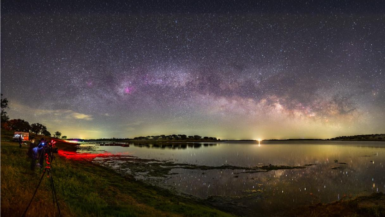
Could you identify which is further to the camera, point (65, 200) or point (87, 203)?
point (87, 203)

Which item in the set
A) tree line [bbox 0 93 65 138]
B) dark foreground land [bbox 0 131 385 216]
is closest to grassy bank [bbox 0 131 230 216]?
dark foreground land [bbox 0 131 385 216]

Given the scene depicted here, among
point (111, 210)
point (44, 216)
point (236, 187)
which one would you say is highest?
point (44, 216)

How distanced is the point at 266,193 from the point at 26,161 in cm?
2445

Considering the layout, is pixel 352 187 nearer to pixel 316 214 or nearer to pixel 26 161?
pixel 316 214

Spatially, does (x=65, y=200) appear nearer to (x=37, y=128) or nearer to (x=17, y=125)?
(x=17, y=125)

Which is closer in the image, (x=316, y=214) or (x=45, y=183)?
(x=45, y=183)

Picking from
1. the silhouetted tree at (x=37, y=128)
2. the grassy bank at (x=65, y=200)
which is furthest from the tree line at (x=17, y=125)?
the grassy bank at (x=65, y=200)

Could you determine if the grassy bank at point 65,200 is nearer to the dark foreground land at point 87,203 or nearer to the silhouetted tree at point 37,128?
the dark foreground land at point 87,203

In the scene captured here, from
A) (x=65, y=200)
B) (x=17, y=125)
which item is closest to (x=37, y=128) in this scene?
(x=17, y=125)

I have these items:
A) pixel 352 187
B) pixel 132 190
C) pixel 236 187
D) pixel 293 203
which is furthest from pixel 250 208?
pixel 352 187

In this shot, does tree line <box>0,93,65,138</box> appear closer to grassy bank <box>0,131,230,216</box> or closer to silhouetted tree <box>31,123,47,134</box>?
silhouetted tree <box>31,123,47,134</box>

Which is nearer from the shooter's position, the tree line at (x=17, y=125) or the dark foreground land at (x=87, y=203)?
the dark foreground land at (x=87, y=203)

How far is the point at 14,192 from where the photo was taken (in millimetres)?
10141

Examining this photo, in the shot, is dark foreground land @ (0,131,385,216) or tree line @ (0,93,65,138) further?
tree line @ (0,93,65,138)
